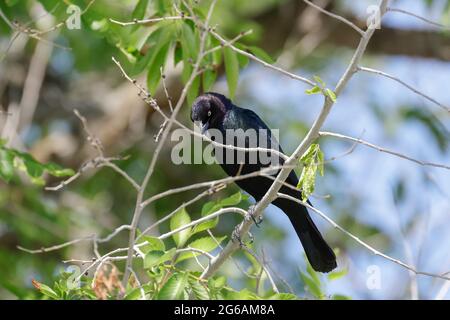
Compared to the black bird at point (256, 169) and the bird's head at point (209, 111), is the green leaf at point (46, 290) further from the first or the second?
the bird's head at point (209, 111)

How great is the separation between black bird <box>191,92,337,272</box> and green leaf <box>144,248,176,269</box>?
151cm

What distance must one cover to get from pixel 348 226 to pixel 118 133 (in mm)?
3085

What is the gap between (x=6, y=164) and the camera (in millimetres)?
4820

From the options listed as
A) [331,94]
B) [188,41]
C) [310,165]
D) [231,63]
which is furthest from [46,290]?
[231,63]

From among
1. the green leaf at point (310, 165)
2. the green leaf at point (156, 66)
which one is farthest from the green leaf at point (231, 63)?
the green leaf at point (310, 165)

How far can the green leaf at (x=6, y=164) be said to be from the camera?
4758 mm

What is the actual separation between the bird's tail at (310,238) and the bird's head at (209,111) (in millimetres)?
689

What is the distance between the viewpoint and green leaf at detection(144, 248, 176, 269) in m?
3.49

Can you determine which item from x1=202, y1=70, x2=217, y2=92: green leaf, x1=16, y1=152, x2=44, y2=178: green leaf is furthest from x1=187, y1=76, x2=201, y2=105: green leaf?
x1=16, y1=152, x2=44, y2=178: green leaf

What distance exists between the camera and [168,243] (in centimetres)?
784

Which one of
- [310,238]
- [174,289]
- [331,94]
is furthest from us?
[310,238]

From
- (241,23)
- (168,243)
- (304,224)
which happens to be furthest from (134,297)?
(241,23)

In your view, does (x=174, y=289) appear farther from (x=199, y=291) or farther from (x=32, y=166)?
(x=32, y=166)

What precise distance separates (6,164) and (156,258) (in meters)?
1.67
